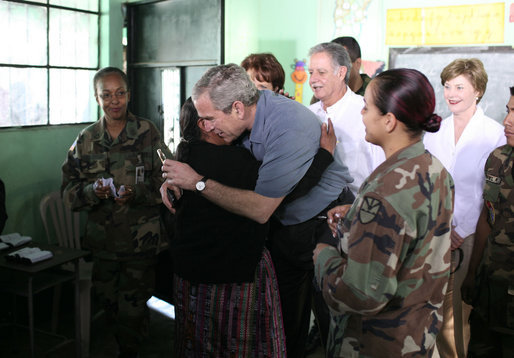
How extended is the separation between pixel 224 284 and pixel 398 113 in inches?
37.0

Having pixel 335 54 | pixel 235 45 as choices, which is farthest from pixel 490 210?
pixel 235 45

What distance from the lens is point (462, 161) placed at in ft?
9.16

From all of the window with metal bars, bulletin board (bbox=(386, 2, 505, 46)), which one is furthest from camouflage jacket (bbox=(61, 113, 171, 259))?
bulletin board (bbox=(386, 2, 505, 46))

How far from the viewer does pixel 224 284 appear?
1.88 m

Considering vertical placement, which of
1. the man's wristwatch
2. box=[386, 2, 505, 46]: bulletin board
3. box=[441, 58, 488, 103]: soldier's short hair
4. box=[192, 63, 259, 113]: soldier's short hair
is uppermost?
box=[386, 2, 505, 46]: bulletin board

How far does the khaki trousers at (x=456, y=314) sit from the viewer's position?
272 cm

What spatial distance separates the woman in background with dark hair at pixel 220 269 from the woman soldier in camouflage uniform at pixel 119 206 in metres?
0.97

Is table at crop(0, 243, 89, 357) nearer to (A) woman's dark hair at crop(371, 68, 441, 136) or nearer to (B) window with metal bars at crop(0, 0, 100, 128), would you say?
(B) window with metal bars at crop(0, 0, 100, 128)

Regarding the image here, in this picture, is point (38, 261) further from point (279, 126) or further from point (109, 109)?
point (279, 126)

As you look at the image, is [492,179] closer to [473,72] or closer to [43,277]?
[473,72]

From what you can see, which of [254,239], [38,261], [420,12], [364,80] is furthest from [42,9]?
[254,239]

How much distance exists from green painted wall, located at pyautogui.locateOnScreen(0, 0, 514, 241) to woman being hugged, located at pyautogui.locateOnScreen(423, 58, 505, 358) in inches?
31.6

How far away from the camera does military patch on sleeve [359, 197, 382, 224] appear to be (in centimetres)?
129

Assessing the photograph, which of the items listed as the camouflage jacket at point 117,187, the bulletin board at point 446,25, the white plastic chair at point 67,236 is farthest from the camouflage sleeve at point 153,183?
the bulletin board at point 446,25
